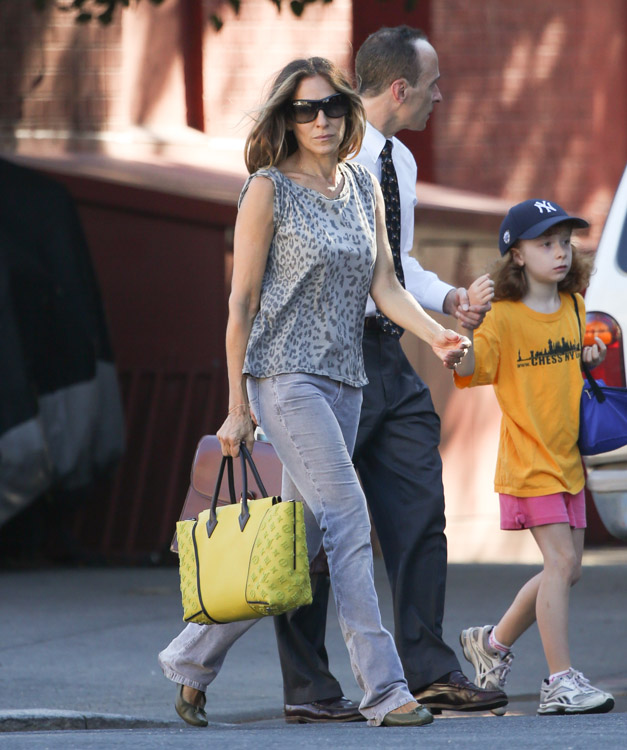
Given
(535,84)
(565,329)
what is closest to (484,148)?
(535,84)

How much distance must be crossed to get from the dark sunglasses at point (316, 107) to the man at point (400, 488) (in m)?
0.56

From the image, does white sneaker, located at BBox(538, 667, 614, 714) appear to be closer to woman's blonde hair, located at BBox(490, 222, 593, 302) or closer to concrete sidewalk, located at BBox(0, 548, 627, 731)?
concrete sidewalk, located at BBox(0, 548, 627, 731)

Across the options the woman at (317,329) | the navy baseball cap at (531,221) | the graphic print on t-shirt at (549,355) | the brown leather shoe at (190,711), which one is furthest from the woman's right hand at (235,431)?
the navy baseball cap at (531,221)

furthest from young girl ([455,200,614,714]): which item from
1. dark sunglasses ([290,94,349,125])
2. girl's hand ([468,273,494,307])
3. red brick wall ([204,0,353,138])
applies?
red brick wall ([204,0,353,138])

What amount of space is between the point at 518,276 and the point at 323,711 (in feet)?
5.25

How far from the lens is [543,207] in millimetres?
5562

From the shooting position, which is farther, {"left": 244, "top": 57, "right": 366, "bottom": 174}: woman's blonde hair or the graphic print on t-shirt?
the graphic print on t-shirt

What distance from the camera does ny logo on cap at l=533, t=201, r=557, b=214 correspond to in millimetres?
5547

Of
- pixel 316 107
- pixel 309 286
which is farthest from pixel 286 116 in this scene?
pixel 309 286

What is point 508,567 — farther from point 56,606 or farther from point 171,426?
point 56,606

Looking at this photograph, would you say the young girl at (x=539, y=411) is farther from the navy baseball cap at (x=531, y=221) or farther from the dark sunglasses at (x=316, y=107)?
the dark sunglasses at (x=316, y=107)

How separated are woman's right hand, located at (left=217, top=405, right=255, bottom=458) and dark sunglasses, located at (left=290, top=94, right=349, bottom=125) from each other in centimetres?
86

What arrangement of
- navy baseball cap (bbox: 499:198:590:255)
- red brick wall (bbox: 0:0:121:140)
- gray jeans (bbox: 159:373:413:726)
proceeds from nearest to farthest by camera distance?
gray jeans (bbox: 159:373:413:726)
navy baseball cap (bbox: 499:198:590:255)
red brick wall (bbox: 0:0:121:140)

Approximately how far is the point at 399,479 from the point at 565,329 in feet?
2.66
